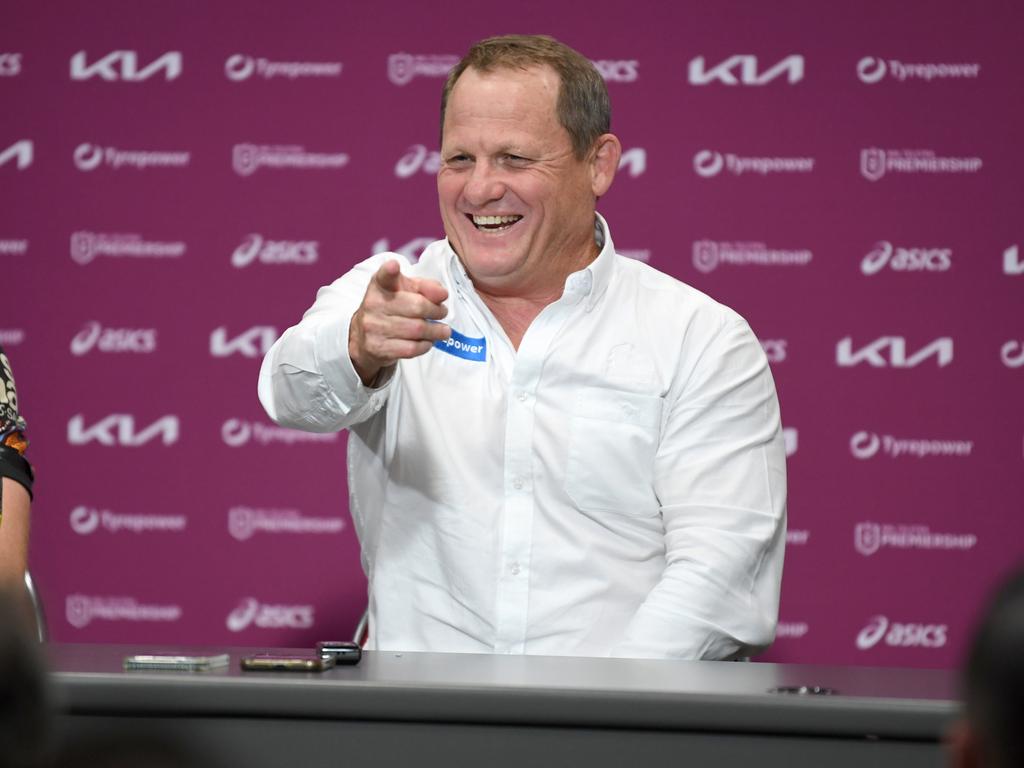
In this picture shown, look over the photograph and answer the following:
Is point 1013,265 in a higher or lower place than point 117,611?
higher

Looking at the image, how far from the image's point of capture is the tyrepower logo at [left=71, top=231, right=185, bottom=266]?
4809 millimetres

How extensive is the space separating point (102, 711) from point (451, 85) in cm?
146

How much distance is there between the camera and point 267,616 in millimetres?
Result: 4656

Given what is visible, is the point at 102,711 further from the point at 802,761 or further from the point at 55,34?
the point at 55,34

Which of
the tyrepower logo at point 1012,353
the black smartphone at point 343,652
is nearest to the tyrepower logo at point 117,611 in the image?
the tyrepower logo at point 1012,353

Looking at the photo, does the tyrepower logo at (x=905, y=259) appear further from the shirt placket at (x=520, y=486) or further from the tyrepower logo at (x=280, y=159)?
the shirt placket at (x=520, y=486)

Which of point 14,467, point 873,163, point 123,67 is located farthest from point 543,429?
point 123,67

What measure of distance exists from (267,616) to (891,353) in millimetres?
2288

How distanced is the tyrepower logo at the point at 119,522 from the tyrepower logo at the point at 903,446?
231 centimetres

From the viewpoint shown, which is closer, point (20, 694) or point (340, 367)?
point (20, 694)

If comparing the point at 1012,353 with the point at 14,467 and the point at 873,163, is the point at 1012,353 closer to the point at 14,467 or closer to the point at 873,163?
the point at 873,163

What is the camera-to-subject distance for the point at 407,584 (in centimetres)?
241

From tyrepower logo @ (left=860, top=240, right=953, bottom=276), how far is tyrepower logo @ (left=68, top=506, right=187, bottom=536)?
250 centimetres

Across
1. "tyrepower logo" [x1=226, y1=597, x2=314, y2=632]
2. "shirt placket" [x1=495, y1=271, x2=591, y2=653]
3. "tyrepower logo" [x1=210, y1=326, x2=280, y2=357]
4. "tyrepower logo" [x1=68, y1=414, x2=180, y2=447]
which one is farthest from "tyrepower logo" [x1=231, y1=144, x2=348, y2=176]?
"shirt placket" [x1=495, y1=271, x2=591, y2=653]
